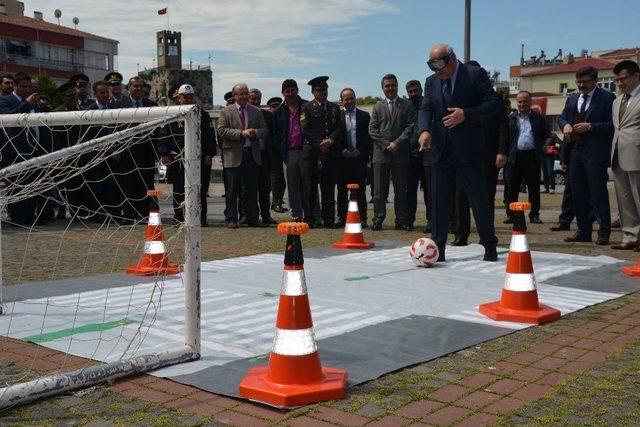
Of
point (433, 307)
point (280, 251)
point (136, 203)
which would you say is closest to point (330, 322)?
point (433, 307)

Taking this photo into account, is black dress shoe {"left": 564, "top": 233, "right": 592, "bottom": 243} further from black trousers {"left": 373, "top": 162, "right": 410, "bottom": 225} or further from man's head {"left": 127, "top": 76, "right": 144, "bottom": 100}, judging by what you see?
man's head {"left": 127, "top": 76, "right": 144, "bottom": 100}

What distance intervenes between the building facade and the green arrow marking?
85.2 m

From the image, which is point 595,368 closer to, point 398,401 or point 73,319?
point 398,401

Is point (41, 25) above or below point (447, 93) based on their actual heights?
above

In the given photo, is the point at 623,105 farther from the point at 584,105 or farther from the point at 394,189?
the point at 394,189

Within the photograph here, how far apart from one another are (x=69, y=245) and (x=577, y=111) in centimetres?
717

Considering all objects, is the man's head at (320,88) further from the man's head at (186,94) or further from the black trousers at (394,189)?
the man's head at (186,94)

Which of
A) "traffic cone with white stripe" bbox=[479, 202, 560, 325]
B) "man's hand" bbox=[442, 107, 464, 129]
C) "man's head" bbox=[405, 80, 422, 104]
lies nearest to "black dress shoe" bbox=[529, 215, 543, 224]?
"man's head" bbox=[405, 80, 422, 104]

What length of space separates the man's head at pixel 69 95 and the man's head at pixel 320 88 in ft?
13.2

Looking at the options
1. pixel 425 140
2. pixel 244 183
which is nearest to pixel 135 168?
pixel 244 183

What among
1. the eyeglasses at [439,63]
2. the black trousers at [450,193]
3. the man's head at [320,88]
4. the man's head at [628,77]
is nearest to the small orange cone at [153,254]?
the black trousers at [450,193]

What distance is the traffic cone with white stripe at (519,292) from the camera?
557 centimetres

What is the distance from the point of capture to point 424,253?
7.93 metres

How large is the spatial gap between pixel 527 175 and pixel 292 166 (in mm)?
4159
